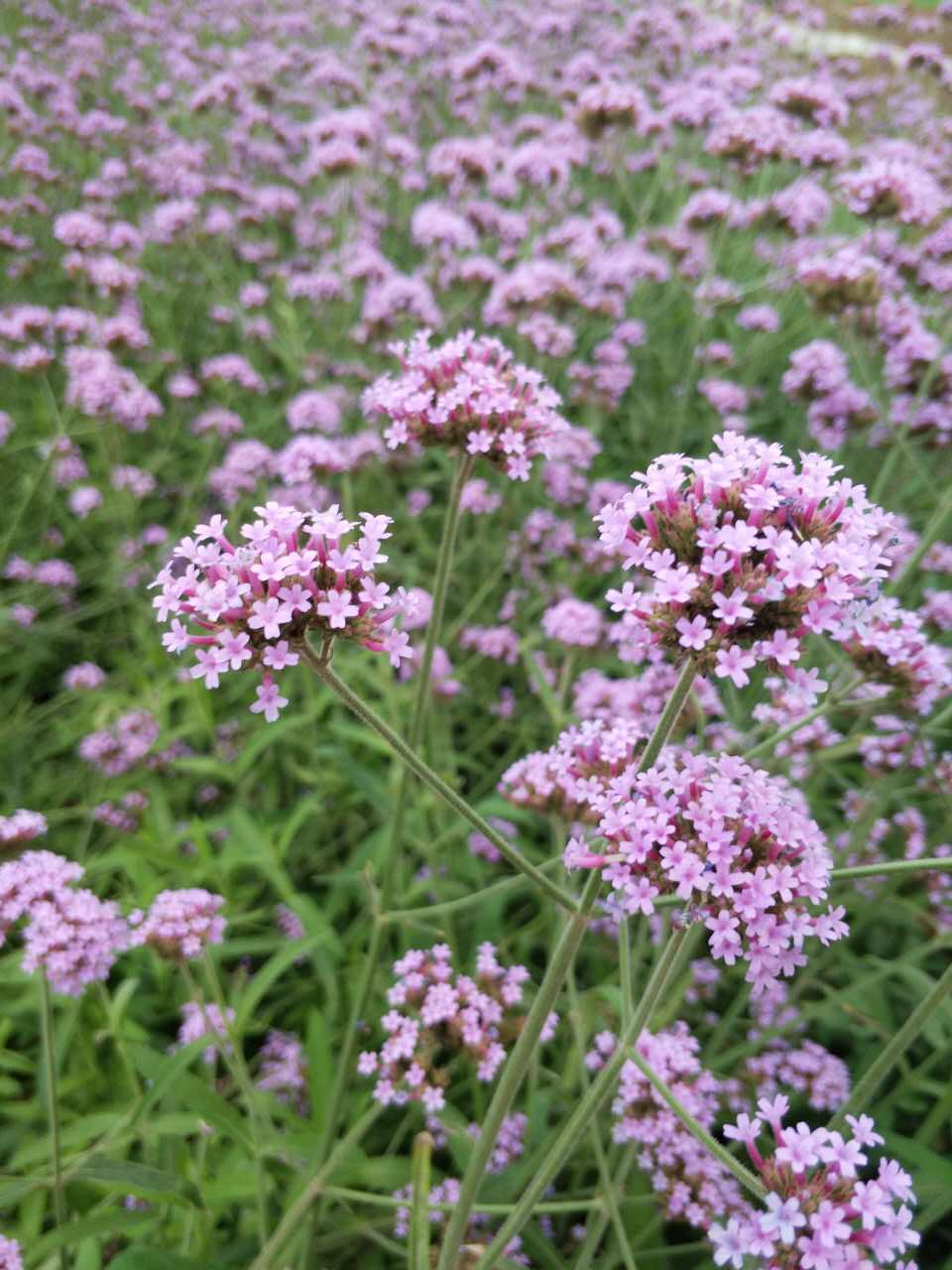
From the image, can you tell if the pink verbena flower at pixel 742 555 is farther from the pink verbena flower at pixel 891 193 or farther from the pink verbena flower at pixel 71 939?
the pink verbena flower at pixel 891 193

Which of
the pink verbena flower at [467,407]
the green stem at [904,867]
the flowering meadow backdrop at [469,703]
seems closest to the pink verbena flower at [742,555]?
the flowering meadow backdrop at [469,703]

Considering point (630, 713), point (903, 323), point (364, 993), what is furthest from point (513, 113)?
point (364, 993)

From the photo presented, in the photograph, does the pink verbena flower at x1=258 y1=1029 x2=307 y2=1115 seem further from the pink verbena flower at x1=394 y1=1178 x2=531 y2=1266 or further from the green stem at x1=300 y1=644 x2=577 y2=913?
the green stem at x1=300 y1=644 x2=577 y2=913

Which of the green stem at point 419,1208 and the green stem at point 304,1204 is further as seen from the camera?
the green stem at point 304,1204

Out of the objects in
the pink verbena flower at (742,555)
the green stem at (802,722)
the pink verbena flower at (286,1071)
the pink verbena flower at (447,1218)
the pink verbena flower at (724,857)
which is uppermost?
the pink verbena flower at (742,555)

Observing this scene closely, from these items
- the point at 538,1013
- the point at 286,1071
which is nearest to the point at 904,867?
the point at 538,1013

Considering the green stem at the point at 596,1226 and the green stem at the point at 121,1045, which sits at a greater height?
the green stem at the point at 596,1226
